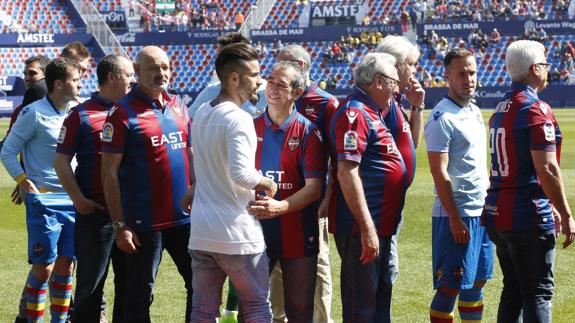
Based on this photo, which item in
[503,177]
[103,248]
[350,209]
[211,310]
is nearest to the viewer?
[211,310]

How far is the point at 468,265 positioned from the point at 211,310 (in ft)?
6.27

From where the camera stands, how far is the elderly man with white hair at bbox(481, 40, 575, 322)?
5.20 metres

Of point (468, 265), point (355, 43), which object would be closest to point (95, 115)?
point (468, 265)

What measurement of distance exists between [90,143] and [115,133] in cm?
56

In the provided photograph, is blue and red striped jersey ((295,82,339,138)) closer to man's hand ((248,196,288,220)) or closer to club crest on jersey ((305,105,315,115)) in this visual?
club crest on jersey ((305,105,315,115))

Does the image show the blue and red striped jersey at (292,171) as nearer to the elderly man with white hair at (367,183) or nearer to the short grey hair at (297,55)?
the elderly man with white hair at (367,183)

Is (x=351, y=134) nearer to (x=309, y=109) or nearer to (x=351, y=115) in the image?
(x=351, y=115)

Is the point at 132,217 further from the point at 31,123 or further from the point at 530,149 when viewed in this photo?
the point at 530,149

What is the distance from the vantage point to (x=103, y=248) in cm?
578

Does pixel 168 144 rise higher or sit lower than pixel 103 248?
higher

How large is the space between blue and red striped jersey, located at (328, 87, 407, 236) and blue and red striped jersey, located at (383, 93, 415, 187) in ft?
0.51

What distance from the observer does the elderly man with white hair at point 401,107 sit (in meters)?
5.42

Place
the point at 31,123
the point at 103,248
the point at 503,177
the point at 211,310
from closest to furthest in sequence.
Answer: the point at 211,310
the point at 503,177
the point at 103,248
the point at 31,123

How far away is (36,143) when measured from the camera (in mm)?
6375
